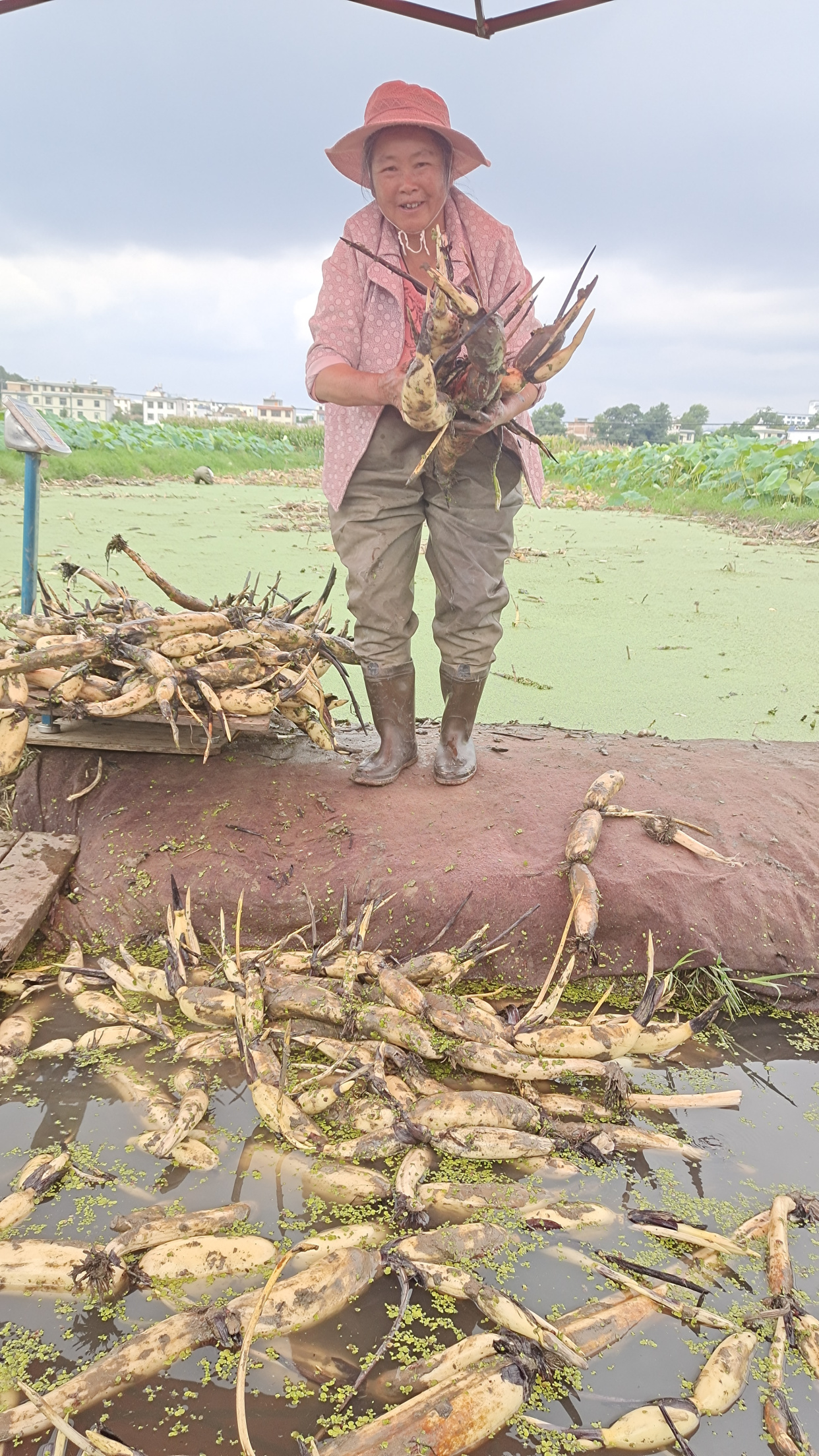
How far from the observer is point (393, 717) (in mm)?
2393

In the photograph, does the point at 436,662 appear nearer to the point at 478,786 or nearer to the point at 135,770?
the point at 478,786

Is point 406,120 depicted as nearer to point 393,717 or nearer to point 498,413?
point 498,413

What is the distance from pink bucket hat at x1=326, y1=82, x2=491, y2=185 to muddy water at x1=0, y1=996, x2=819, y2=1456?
200 cm

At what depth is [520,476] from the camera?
2.38m

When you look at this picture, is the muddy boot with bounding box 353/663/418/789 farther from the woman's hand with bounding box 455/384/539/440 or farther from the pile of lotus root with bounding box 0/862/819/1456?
the woman's hand with bounding box 455/384/539/440

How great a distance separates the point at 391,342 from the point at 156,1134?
5.94 ft

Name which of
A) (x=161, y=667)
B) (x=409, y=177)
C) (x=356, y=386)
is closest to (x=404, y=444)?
(x=356, y=386)

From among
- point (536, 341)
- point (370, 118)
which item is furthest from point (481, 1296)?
point (370, 118)

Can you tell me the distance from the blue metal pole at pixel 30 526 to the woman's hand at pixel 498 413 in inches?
43.3

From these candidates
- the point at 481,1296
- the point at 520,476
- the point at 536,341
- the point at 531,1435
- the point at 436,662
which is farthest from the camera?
the point at 436,662

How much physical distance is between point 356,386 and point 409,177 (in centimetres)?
50

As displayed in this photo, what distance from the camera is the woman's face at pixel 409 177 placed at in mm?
2016

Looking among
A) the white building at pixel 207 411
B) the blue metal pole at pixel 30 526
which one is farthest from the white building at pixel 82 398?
the blue metal pole at pixel 30 526

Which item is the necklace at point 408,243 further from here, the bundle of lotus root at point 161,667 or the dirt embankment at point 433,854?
the dirt embankment at point 433,854
